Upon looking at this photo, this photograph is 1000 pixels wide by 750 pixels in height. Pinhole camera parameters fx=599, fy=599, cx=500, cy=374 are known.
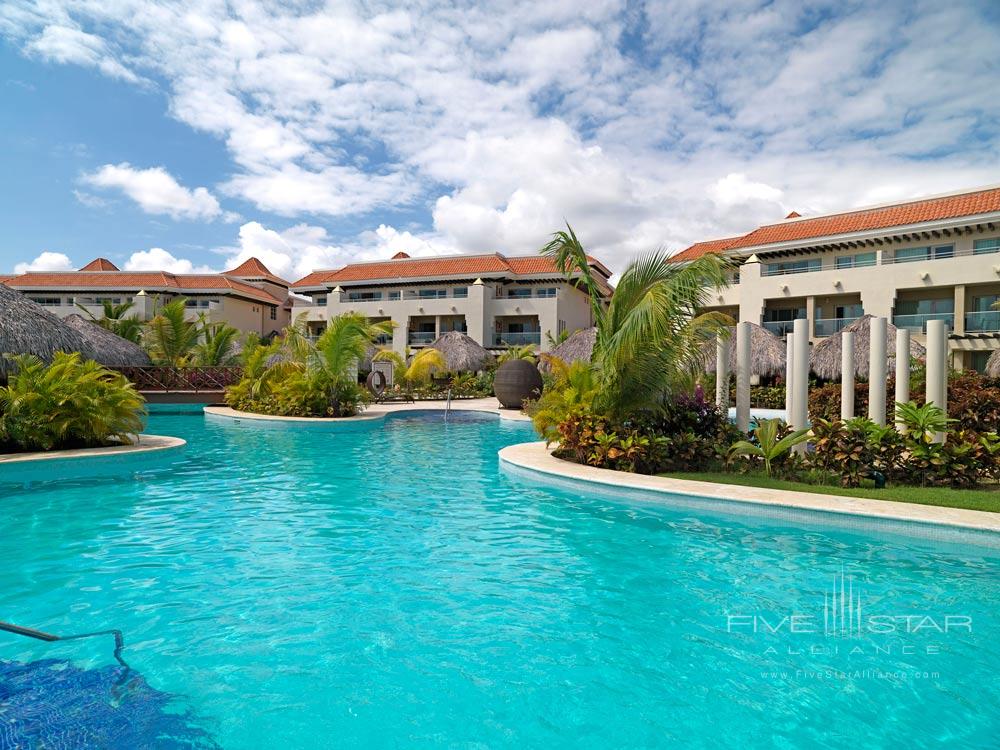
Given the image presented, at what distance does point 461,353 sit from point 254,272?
29104mm

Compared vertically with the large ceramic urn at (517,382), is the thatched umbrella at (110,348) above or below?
above

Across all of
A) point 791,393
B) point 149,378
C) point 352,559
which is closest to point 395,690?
point 352,559

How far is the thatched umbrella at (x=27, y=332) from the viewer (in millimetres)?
13453

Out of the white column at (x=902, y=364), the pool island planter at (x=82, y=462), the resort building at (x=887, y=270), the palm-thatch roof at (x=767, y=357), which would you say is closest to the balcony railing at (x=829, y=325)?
the resort building at (x=887, y=270)

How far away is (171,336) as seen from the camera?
2914 centimetres

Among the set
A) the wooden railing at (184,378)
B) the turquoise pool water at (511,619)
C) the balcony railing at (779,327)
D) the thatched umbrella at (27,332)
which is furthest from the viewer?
the balcony railing at (779,327)

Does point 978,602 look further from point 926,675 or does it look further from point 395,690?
point 395,690

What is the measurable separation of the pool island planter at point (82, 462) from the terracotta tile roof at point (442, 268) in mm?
26031

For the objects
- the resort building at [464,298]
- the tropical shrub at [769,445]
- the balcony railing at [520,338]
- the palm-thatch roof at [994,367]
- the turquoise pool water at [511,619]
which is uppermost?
the resort building at [464,298]

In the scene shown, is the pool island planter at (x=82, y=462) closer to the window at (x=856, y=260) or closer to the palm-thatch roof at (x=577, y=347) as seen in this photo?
the palm-thatch roof at (x=577, y=347)

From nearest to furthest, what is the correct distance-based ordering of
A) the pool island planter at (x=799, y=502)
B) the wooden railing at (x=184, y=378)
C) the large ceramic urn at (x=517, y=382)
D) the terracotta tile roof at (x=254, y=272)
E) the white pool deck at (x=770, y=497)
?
the pool island planter at (x=799, y=502) → the white pool deck at (x=770, y=497) → the large ceramic urn at (x=517, y=382) → the wooden railing at (x=184, y=378) → the terracotta tile roof at (x=254, y=272)

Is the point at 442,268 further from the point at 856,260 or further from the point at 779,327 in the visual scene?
the point at 856,260

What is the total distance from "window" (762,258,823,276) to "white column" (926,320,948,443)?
2118 cm

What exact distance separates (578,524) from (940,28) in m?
8.89
